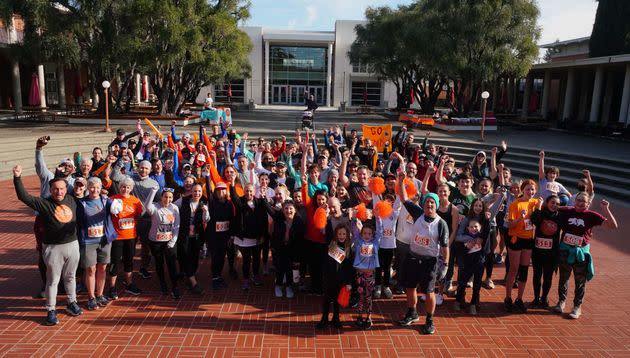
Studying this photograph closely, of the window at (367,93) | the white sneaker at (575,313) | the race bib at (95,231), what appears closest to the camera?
the race bib at (95,231)

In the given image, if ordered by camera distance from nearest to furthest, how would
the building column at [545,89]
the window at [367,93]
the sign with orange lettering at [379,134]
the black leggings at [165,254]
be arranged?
1. the black leggings at [165,254]
2. the sign with orange lettering at [379,134]
3. the building column at [545,89]
4. the window at [367,93]

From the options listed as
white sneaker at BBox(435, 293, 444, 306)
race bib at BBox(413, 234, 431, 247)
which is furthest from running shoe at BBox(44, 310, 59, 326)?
white sneaker at BBox(435, 293, 444, 306)

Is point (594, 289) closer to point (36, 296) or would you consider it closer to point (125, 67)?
point (36, 296)

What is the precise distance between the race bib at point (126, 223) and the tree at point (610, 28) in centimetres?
3245

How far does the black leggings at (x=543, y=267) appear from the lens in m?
5.86

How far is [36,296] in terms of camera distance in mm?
5938

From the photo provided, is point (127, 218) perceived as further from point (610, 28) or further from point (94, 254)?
point (610, 28)

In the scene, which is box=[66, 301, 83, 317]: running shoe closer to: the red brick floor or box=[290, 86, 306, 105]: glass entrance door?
the red brick floor

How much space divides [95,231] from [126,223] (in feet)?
1.25

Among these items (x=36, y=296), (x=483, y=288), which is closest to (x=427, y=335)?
(x=483, y=288)

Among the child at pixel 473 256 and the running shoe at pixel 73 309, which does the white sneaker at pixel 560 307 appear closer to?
the child at pixel 473 256

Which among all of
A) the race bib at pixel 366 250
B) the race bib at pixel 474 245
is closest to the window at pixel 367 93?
the race bib at pixel 474 245

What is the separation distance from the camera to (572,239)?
5.73m

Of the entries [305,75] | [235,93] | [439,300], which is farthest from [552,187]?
[235,93]
